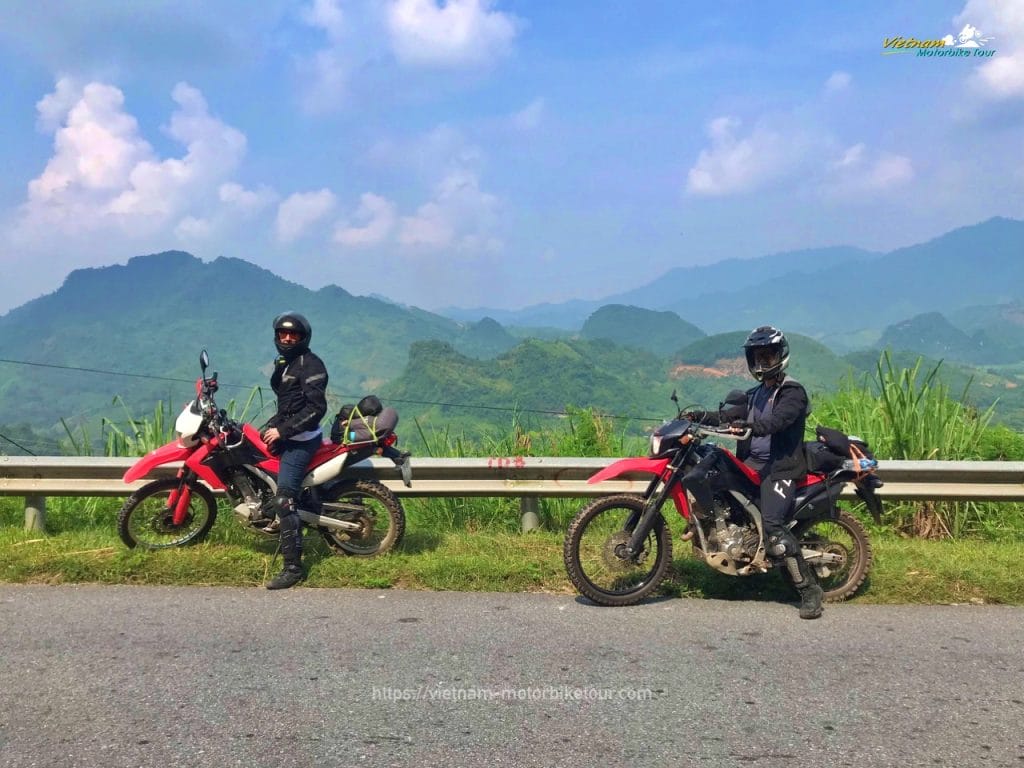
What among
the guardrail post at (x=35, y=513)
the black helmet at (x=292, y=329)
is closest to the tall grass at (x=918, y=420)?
the black helmet at (x=292, y=329)

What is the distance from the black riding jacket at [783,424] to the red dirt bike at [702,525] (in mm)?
123

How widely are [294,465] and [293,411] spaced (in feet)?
1.27

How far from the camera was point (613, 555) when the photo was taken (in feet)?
16.7

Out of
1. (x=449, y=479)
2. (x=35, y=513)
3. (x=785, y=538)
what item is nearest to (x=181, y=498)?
(x=35, y=513)

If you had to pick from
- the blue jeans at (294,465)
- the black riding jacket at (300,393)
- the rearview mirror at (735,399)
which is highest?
the black riding jacket at (300,393)

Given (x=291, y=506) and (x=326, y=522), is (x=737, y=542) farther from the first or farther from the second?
(x=291, y=506)

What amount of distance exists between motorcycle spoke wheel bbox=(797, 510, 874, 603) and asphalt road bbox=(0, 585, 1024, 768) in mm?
237

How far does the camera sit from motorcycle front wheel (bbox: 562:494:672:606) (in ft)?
16.5

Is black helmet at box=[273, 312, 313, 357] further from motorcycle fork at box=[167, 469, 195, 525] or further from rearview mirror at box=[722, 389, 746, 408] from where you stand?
rearview mirror at box=[722, 389, 746, 408]

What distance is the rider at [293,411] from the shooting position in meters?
5.68

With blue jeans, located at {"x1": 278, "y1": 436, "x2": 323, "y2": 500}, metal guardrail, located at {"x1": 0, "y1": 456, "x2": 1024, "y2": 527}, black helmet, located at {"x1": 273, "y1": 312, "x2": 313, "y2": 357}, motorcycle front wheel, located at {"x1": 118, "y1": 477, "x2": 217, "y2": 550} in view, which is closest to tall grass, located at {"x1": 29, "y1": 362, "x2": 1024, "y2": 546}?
metal guardrail, located at {"x1": 0, "y1": 456, "x2": 1024, "y2": 527}

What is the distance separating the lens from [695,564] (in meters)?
5.67

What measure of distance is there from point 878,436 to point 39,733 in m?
7.29

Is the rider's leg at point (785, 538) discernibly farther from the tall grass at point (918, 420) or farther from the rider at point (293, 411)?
the rider at point (293, 411)
